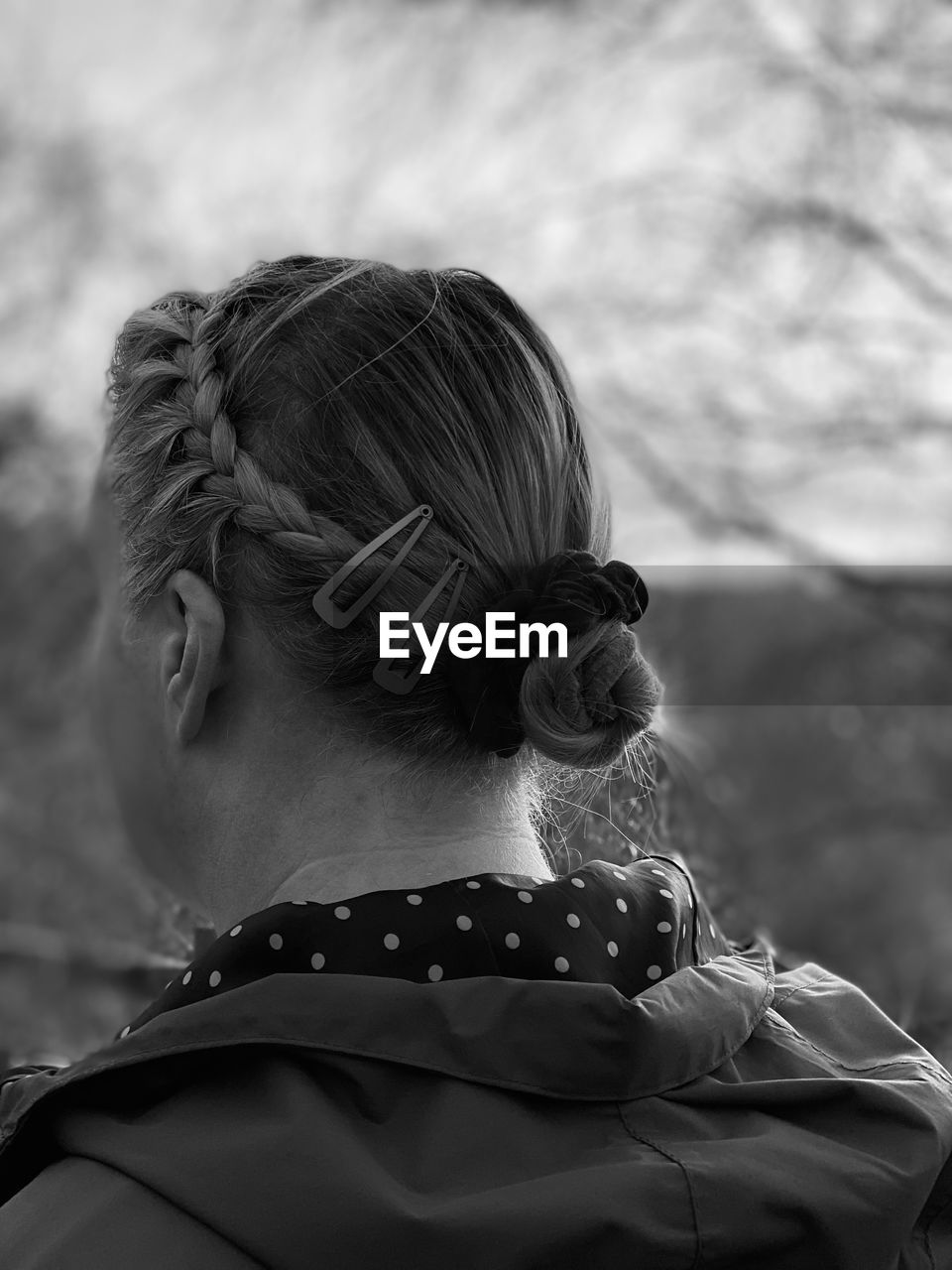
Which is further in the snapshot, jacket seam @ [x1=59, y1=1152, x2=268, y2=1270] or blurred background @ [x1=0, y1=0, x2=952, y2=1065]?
blurred background @ [x1=0, y1=0, x2=952, y2=1065]

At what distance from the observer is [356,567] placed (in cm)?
80

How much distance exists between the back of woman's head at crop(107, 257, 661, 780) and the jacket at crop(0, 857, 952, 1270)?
14cm

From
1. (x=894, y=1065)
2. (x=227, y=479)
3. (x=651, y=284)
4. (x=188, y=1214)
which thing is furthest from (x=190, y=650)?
(x=651, y=284)

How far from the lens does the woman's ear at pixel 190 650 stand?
823 millimetres

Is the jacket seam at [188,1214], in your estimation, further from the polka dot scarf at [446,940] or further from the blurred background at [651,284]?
the blurred background at [651,284]

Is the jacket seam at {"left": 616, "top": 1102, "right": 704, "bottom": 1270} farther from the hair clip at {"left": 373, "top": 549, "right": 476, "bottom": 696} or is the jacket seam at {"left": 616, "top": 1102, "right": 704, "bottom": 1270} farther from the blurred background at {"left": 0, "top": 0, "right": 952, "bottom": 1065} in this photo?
the blurred background at {"left": 0, "top": 0, "right": 952, "bottom": 1065}

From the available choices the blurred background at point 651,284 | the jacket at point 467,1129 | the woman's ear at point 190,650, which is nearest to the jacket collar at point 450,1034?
the jacket at point 467,1129

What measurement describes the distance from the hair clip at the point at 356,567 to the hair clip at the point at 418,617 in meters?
0.03

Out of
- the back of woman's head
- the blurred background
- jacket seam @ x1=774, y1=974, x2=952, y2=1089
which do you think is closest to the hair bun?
the back of woman's head

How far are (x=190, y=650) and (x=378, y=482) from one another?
0.16 metres

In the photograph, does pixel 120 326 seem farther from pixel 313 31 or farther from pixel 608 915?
pixel 313 31

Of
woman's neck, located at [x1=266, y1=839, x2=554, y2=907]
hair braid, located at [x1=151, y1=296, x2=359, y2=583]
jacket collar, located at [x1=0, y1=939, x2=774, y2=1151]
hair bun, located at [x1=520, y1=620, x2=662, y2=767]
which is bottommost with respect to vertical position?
jacket collar, located at [x1=0, y1=939, x2=774, y2=1151]

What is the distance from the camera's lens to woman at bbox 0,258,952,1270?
2.06 feet

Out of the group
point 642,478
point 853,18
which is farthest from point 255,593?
point 853,18
